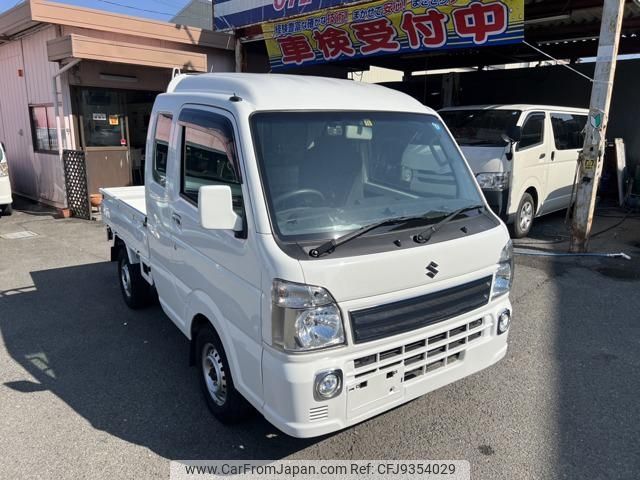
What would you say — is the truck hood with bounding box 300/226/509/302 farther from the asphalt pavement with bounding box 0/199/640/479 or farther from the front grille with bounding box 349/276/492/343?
the asphalt pavement with bounding box 0/199/640/479

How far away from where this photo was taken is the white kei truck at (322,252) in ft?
7.73

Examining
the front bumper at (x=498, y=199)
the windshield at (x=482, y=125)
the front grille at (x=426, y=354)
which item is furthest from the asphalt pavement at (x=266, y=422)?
the windshield at (x=482, y=125)

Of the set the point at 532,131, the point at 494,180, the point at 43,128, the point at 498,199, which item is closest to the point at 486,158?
the point at 494,180

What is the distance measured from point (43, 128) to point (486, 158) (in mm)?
9016

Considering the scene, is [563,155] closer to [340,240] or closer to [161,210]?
[161,210]

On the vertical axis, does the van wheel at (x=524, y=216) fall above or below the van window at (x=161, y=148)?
below

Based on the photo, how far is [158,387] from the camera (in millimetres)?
3572

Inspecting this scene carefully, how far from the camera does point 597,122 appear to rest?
6.29 m

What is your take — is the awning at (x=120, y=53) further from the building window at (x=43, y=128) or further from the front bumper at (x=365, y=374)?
the front bumper at (x=365, y=374)

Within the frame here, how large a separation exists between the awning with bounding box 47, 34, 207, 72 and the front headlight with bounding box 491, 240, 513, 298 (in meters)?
8.05

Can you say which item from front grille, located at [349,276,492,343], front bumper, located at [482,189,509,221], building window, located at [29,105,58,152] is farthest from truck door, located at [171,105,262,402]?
building window, located at [29,105,58,152]

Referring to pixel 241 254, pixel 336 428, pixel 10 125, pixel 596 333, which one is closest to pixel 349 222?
pixel 241 254

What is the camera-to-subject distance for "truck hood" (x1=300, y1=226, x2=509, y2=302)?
2.33 m

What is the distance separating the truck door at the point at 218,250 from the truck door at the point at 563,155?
21.5 feet
